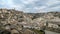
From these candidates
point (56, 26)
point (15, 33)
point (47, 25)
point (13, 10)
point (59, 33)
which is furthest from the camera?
point (13, 10)

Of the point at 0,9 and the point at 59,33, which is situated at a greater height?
the point at 0,9

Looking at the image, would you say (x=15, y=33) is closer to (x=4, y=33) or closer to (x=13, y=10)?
(x=4, y=33)

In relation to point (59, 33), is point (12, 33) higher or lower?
higher

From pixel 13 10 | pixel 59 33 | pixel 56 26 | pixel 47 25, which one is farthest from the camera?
pixel 13 10

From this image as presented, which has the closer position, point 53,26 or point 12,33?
point 12,33

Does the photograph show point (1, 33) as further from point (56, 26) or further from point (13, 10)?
point (13, 10)

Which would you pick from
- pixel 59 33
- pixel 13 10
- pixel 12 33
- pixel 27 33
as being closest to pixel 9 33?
pixel 12 33

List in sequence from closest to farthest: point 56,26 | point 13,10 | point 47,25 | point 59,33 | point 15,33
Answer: point 15,33 → point 59,33 → point 56,26 → point 47,25 → point 13,10

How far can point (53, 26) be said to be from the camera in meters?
60.3

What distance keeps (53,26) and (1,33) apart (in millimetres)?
33997

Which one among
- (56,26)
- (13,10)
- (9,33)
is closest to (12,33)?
(9,33)

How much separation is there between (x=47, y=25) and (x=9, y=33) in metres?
37.3

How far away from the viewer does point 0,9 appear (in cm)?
10775

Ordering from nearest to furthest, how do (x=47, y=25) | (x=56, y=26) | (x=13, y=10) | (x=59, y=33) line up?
(x=59, y=33)
(x=56, y=26)
(x=47, y=25)
(x=13, y=10)
